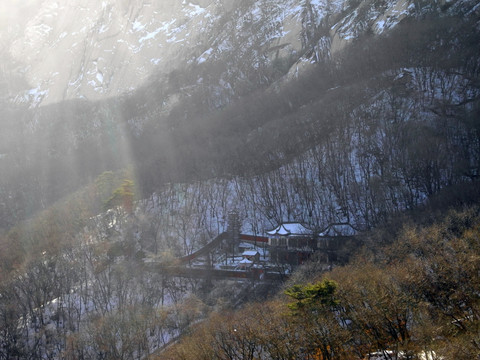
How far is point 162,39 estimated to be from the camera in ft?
349

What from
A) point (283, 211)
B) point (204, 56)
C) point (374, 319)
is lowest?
point (374, 319)

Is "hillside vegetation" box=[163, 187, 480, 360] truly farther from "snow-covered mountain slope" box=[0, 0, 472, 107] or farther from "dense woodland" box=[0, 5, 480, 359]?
"snow-covered mountain slope" box=[0, 0, 472, 107]

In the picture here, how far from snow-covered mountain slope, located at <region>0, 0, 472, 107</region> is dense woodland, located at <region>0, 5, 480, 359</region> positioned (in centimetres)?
457

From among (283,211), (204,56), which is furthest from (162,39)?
(283,211)

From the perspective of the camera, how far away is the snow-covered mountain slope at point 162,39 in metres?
83.7

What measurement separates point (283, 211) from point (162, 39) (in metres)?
79.5

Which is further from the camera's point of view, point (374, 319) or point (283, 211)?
point (283, 211)

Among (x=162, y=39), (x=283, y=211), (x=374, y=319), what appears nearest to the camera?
(x=374, y=319)

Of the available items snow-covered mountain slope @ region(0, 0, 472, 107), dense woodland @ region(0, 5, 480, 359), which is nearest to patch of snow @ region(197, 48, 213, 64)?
snow-covered mountain slope @ region(0, 0, 472, 107)

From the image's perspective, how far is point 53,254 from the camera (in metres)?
35.7

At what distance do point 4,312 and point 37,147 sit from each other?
77189mm

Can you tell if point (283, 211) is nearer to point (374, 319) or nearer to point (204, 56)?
point (374, 319)

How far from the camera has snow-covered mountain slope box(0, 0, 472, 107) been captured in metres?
83.7

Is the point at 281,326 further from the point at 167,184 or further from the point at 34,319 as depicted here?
the point at 167,184
